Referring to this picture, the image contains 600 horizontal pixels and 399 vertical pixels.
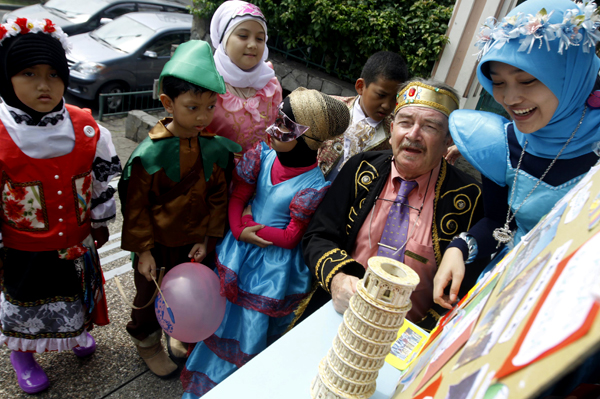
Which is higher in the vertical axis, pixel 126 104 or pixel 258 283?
pixel 258 283

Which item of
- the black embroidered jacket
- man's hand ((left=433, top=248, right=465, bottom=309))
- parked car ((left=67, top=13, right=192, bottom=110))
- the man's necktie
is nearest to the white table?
man's hand ((left=433, top=248, right=465, bottom=309))

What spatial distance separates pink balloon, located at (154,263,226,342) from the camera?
1.88 meters

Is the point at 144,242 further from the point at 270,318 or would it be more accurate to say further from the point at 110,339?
the point at 110,339

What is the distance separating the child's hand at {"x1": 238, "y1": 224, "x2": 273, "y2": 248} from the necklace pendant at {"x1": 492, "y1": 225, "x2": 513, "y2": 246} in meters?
1.05

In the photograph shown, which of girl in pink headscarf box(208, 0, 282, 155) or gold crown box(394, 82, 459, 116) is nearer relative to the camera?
gold crown box(394, 82, 459, 116)

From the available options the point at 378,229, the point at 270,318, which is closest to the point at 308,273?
the point at 270,318

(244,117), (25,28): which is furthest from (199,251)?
(25,28)

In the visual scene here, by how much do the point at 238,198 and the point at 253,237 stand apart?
30 cm

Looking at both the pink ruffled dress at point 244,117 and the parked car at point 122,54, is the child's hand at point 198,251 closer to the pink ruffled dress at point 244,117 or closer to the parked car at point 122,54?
the pink ruffled dress at point 244,117

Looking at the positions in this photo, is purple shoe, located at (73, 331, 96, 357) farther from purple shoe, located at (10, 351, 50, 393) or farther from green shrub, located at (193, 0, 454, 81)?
green shrub, located at (193, 0, 454, 81)

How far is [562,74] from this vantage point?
1363mm

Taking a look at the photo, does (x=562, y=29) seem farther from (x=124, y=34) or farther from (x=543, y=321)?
(x=124, y=34)

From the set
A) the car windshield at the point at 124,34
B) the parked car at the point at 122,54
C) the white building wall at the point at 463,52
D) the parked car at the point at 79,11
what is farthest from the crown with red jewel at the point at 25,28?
the parked car at the point at 79,11

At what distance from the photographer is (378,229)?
1936mm
